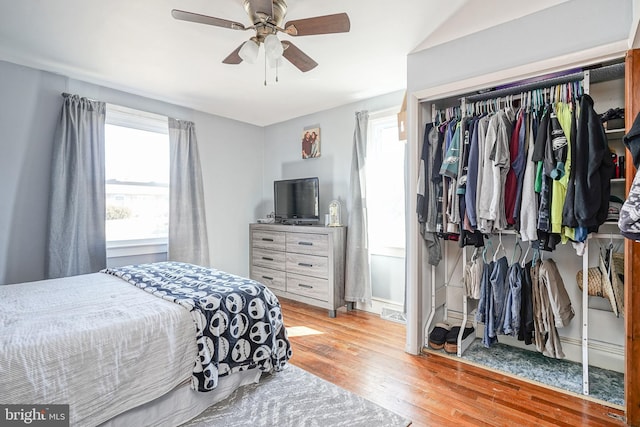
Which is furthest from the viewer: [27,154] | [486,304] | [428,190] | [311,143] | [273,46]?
[311,143]

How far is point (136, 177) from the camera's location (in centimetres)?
342

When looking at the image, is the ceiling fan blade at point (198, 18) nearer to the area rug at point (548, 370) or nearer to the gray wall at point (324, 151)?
the gray wall at point (324, 151)

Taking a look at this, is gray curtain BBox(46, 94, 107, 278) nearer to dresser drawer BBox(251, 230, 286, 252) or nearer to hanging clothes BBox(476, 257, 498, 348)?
dresser drawer BBox(251, 230, 286, 252)

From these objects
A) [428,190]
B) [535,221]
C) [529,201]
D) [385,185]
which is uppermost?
[385,185]

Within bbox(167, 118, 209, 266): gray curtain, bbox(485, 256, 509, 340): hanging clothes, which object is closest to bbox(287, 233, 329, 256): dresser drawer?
→ bbox(167, 118, 209, 266): gray curtain

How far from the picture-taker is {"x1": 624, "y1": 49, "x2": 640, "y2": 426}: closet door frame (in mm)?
1639

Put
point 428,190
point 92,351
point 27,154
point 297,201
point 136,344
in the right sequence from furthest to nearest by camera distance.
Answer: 1. point 297,201
2. point 27,154
3. point 428,190
4. point 136,344
5. point 92,351

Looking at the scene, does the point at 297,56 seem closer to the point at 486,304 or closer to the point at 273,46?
the point at 273,46

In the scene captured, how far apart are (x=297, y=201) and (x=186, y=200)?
133cm

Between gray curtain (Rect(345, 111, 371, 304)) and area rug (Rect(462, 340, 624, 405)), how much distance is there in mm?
1212

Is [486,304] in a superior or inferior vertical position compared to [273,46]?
inferior

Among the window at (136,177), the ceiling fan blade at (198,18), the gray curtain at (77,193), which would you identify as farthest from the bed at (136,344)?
the ceiling fan blade at (198,18)

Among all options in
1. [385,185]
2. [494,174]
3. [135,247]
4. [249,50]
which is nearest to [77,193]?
[135,247]

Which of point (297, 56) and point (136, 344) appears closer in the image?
point (136, 344)
